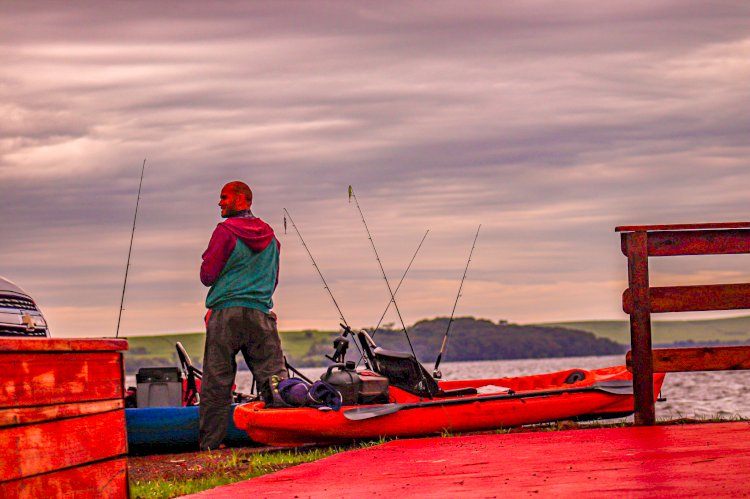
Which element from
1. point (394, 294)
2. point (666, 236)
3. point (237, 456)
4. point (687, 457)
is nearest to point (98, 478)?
point (687, 457)

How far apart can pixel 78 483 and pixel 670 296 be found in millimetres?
5876

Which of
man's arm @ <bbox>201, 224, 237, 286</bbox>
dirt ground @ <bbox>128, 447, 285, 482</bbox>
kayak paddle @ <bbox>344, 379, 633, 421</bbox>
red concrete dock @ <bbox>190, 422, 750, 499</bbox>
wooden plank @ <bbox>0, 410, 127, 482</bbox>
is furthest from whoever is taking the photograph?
man's arm @ <bbox>201, 224, 237, 286</bbox>

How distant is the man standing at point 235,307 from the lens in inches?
450

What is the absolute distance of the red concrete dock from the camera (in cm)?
580

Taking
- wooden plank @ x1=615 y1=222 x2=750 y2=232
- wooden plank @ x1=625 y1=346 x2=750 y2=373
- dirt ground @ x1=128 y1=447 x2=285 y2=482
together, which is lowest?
dirt ground @ x1=128 y1=447 x2=285 y2=482

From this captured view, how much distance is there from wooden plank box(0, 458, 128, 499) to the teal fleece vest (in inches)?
201

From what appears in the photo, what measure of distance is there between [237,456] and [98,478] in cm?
442

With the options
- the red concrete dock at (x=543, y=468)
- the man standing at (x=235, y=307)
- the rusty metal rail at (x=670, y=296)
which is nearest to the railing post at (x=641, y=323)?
the rusty metal rail at (x=670, y=296)

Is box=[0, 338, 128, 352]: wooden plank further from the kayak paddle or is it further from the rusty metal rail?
the rusty metal rail

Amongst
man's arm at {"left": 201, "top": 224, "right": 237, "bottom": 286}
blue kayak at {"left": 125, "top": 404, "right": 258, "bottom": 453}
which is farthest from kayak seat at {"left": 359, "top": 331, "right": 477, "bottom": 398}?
man's arm at {"left": 201, "top": 224, "right": 237, "bottom": 286}

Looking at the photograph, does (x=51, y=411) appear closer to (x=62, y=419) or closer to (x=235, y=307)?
(x=62, y=419)

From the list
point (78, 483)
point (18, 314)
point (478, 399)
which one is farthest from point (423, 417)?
point (78, 483)

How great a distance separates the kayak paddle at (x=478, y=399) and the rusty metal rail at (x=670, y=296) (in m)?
1.71

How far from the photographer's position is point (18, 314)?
948cm
